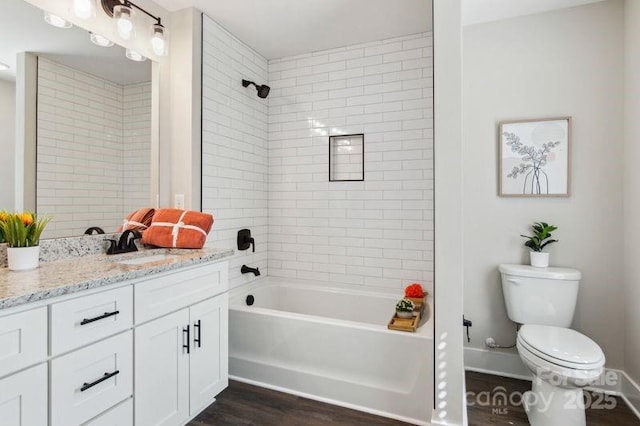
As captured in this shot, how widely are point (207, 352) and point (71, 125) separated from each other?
4.60ft

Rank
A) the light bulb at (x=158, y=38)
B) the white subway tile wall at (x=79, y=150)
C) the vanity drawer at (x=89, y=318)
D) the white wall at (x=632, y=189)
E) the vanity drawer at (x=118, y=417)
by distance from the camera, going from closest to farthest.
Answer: the vanity drawer at (x=89, y=318), the vanity drawer at (x=118, y=417), the white subway tile wall at (x=79, y=150), the white wall at (x=632, y=189), the light bulb at (x=158, y=38)

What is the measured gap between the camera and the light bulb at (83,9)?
1787 mm

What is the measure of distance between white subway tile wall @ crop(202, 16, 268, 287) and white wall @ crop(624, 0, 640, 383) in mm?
2677

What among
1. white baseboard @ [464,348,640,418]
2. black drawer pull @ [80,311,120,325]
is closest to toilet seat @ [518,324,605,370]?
white baseboard @ [464,348,640,418]

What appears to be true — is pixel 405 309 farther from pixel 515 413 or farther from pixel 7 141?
pixel 7 141

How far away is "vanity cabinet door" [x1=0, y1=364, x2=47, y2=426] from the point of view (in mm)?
962

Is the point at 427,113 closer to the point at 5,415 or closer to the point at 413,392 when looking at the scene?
the point at 413,392

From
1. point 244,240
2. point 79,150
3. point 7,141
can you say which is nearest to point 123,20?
point 79,150

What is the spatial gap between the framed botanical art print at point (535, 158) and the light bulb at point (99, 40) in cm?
263

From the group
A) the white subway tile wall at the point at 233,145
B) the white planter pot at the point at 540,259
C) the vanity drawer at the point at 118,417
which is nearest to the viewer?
the vanity drawer at the point at 118,417

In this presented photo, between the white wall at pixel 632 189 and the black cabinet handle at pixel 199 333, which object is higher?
the white wall at pixel 632 189

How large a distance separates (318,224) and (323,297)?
65cm

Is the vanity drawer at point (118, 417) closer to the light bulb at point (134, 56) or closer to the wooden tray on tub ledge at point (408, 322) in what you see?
the wooden tray on tub ledge at point (408, 322)

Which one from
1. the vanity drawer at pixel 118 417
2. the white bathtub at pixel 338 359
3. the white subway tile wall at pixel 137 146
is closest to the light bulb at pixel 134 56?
the white subway tile wall at pixel 137 146
